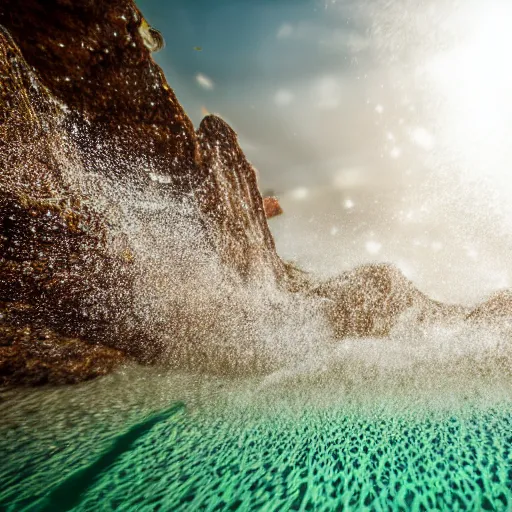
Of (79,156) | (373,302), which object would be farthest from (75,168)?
(373,302)

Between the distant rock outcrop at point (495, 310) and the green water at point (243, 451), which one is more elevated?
the distant rock outcrop at point (495, 310)

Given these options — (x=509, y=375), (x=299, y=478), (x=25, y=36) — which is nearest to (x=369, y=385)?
(x=299, y=478)

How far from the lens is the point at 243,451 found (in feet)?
9.58

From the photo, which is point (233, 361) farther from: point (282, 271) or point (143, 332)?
point (282, 271)

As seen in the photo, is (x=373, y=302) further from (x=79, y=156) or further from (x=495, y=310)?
(x=79, y=156)

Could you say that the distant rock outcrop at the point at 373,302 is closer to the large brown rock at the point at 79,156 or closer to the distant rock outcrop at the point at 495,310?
the distant rock outcrop at the point at 495,310

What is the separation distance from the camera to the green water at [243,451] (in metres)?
2.26

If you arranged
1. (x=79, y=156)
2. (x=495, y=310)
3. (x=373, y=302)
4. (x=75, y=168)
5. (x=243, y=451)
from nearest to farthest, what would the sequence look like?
(x=243, y=451), (x=75, y=168), (x=79, y=156), (x=373, y=302), (x=495, y=310)

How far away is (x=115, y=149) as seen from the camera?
17.1 feet

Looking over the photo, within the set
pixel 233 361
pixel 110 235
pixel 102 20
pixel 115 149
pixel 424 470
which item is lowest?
pixel 424 470

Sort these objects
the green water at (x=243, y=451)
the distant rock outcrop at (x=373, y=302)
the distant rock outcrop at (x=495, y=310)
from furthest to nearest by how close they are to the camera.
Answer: the distant rock outcrop at (x=495, y=310) < the distant rock outcrop at (x=373, y=302) < the green water at (x=243, y=451)

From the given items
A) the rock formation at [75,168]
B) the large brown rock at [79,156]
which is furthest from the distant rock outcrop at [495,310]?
the large brown rock at [79,156]

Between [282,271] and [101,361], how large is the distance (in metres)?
5.95

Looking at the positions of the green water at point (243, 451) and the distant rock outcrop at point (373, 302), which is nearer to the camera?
the green water at point (243, 451)
